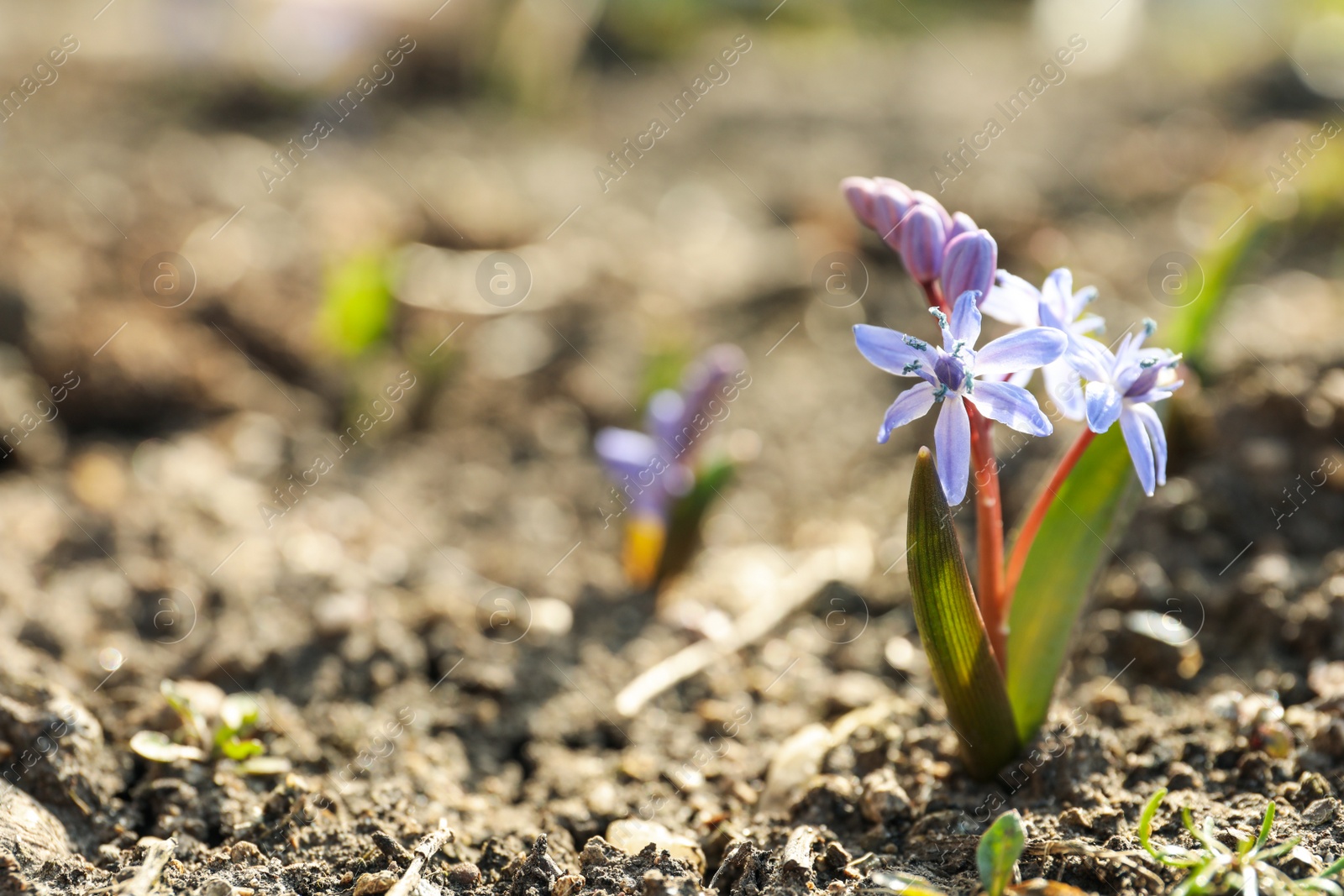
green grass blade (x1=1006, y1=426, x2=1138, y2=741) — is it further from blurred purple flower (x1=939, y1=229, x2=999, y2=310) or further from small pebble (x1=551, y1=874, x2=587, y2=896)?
small pebble (x1=551, y1=874, x2=587, y2=896)

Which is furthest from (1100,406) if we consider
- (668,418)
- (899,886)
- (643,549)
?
(643,549)

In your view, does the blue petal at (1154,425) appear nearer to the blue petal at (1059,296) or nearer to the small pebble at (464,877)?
the blue petal at (1059,296)

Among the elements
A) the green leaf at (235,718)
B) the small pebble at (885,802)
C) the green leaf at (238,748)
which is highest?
the green leaf at (235,718)

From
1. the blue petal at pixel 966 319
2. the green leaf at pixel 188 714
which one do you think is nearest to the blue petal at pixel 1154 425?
the blue petal at pixel 966 319

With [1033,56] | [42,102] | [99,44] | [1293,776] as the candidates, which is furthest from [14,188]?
[1033,56]

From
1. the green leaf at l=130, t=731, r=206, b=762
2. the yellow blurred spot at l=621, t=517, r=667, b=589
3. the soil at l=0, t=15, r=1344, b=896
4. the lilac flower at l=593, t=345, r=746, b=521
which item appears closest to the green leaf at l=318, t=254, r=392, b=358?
the soil at l=0, t=15, r=1344, b=896

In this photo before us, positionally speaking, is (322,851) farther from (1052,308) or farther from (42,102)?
(42,102)
